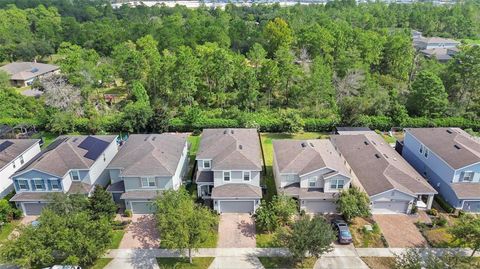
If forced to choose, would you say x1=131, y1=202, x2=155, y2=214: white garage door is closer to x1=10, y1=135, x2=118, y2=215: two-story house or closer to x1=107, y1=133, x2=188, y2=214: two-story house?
x1=107, y1=133, x2=188, y2=214: two-story house

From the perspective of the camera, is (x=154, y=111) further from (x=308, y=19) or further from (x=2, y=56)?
(x=308, y=19)

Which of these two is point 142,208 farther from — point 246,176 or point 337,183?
point 337,183

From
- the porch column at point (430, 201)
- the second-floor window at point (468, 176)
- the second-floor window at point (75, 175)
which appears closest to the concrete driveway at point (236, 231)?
the second-floor window at point (75, 175)

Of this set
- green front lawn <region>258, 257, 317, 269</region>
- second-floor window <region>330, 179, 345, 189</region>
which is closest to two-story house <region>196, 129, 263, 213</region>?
green front lawn <region>258, 257, 317, 269</region>

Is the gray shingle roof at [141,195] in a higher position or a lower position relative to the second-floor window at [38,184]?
lower

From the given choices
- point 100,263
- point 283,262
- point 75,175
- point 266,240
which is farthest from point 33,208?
point 283,262

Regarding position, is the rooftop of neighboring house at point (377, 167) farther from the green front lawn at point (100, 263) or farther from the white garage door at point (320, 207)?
the green front lawn at point (100, 263)

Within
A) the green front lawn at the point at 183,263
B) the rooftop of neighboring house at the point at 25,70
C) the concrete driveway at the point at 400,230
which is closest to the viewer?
the green front lawn at the point at 183,263
